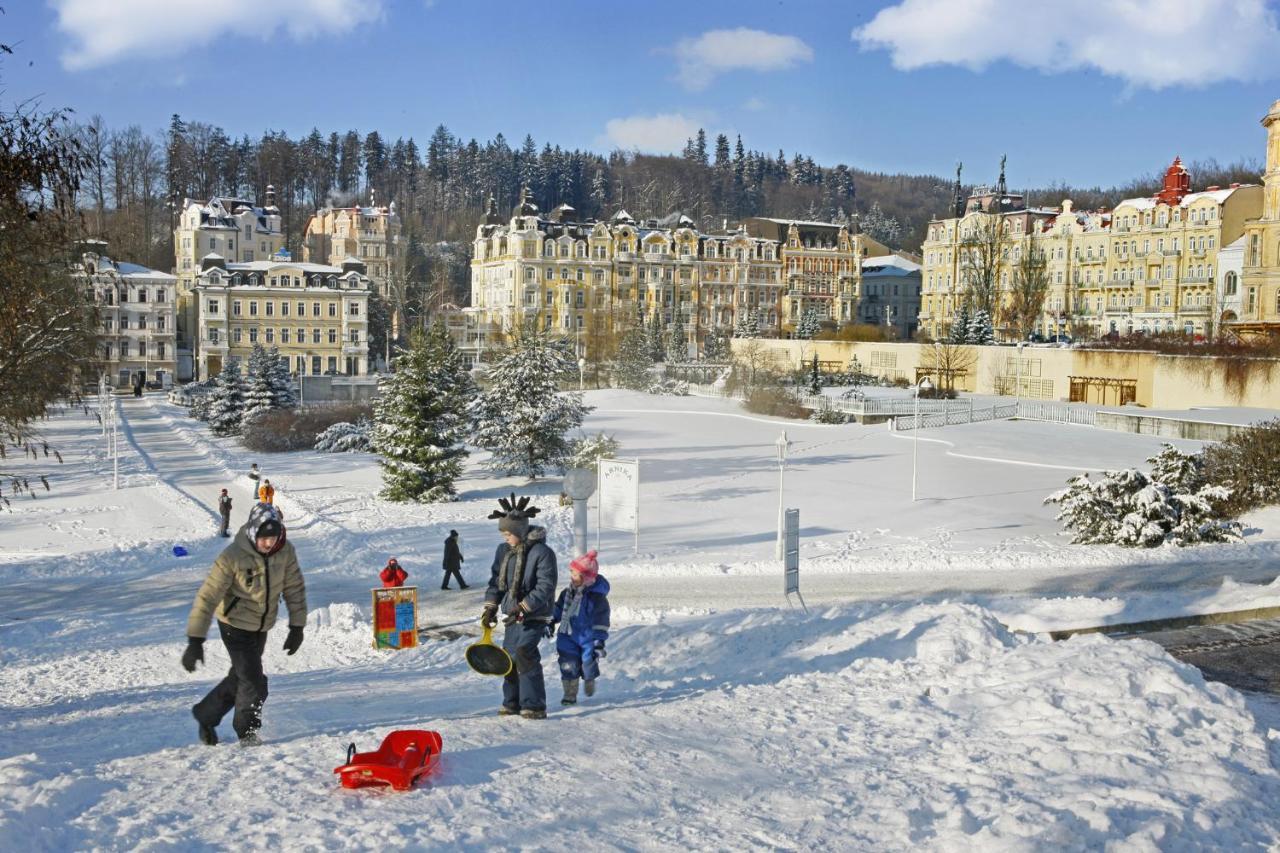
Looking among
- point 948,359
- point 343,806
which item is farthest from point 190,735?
point 948,359

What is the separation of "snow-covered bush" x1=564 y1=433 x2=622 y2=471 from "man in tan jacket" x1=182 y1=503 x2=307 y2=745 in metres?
23.5

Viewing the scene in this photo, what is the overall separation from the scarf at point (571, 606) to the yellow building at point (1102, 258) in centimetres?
6450

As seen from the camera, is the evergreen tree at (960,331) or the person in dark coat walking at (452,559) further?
the evergreen tree at (960,331)

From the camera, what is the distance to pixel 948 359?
57.0 m

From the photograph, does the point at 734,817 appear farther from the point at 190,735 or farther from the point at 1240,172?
the point at 1240,172

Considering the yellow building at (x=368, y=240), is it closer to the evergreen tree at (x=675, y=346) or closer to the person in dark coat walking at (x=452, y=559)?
the evergreen tree at (x=675, y=346)

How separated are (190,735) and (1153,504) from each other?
747 inches

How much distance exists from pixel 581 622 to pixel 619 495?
41.3 feet

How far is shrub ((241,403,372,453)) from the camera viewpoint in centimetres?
4512

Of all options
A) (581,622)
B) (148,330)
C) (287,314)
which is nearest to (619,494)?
(581,622)

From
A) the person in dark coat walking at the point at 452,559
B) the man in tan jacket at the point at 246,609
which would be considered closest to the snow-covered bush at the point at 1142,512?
the person in dark coat walking at the point at 452,559

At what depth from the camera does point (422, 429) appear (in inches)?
1168

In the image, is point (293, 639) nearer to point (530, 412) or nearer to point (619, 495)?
point (619, 495)

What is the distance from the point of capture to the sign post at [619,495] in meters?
20.9
